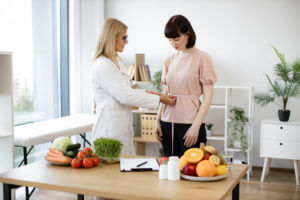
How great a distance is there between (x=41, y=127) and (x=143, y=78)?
1.57 meters

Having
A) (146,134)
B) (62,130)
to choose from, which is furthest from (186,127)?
(146,134)

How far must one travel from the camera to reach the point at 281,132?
Answer: 14.2 ft

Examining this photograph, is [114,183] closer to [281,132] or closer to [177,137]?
[177,137]

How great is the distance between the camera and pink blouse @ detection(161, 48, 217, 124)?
254cm

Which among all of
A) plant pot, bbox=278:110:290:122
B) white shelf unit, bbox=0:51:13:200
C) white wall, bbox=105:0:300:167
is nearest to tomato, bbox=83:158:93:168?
white shelf unit, bbox=0:51:13:200

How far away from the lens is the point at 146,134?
4.83m

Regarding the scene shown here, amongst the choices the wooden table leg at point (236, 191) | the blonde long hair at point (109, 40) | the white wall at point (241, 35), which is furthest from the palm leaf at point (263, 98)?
the wooden table leg at point (236, 191)

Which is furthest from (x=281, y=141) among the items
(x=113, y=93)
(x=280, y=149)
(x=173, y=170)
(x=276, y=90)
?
(x=173, y=170)

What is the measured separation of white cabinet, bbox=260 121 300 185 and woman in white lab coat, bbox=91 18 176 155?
2124 mm

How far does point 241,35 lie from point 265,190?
1871 mm

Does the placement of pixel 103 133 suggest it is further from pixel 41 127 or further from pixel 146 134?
pixel 146 134

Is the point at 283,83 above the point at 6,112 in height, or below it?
above

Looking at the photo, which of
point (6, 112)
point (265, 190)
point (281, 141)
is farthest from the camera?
point (281, 141)

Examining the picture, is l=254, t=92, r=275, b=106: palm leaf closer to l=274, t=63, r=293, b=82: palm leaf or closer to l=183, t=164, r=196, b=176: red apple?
l=274, t=63, r=293, b=82: palm leaf
